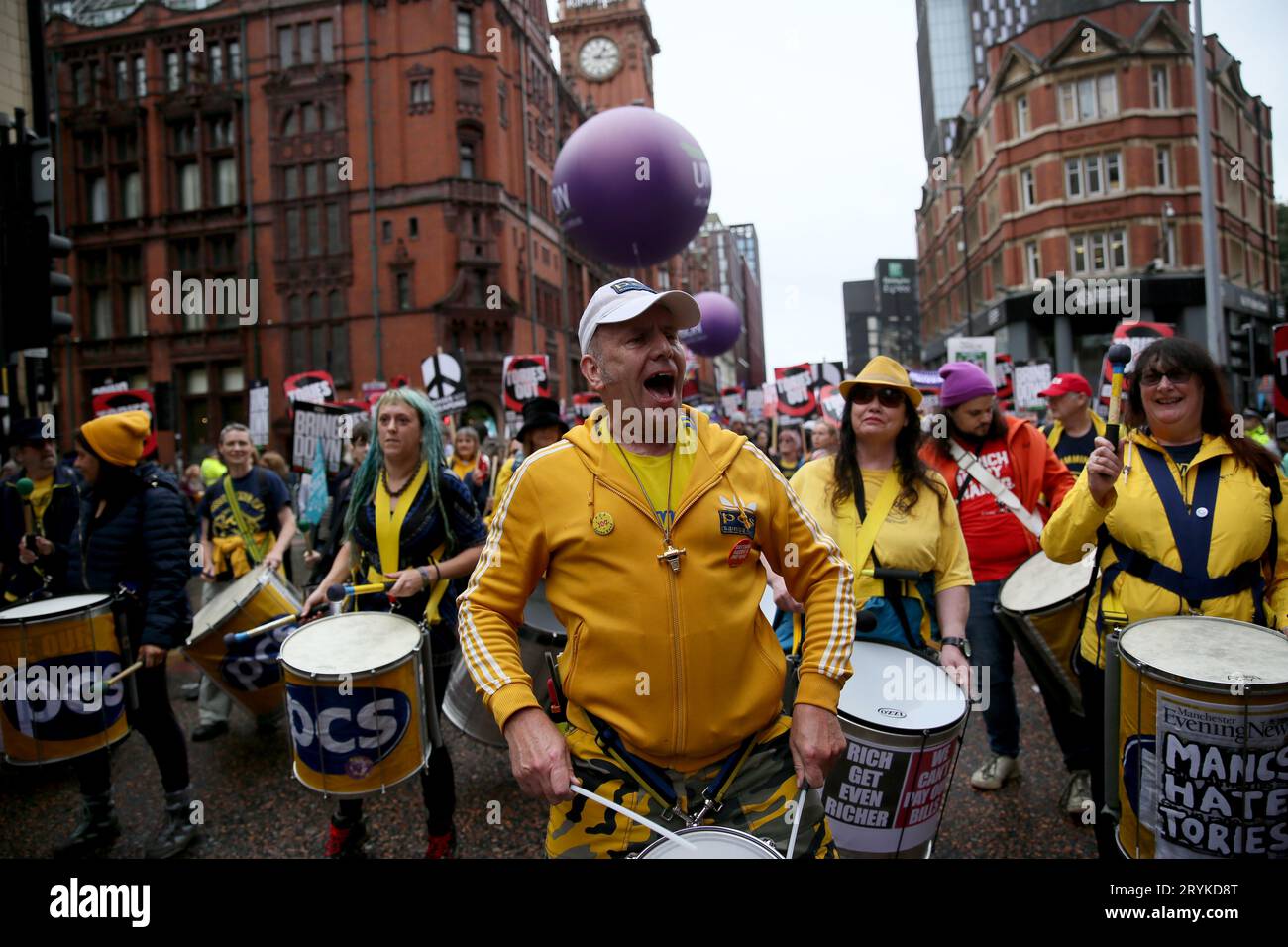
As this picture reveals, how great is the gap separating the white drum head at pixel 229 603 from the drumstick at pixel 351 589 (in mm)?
1284

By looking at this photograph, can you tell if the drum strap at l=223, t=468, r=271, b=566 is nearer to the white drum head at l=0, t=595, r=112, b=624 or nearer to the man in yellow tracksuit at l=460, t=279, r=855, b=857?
the white drum head at l=0, t=595, r=112, b=624

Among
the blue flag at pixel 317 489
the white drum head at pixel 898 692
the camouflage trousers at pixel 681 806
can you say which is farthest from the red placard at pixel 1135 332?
the blue flag at pixel 317 489

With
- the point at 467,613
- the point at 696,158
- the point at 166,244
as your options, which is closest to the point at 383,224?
the point at 166,244

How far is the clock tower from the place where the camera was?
191ft

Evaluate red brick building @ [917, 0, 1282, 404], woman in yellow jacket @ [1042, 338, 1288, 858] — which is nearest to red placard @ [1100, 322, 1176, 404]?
woman in yellow jacket @ [1042, 338, 1288, 858]

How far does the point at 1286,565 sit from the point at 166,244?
45010 mm

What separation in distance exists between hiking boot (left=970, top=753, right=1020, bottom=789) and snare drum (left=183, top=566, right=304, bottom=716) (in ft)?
12.5

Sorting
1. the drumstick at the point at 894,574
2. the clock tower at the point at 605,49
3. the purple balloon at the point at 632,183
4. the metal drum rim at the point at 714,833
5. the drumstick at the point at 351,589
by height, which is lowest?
the metal drum rim at the point at 714,833

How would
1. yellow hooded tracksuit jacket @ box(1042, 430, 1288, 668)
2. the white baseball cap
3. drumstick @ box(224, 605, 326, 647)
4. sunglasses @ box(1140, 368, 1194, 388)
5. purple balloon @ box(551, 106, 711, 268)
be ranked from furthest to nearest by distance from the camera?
1. purple balloon @ box(551, 106, 711, 268)
2. drumstick @ box(224, 605, 326, 647)
3. sunglasses @ box(1140, 368, 1194, 388)
4. yellow hooded tracksuit jacket @ box(1042, 430, 1288, 668)
5. the white baseball cap

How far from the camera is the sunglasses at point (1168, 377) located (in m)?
2.89

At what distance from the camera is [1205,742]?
2234mm

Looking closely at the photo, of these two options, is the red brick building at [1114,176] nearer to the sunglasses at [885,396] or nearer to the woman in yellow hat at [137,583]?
the sunglasses at [885,396]

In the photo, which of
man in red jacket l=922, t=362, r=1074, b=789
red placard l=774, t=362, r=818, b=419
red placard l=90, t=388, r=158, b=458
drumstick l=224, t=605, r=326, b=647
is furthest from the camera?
red placard l=774, t=362, r=818, b=419

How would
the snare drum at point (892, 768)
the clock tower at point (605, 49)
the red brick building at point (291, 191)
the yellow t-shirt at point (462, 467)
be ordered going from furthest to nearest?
the clock tower at point (605, 49) < the red brick building at point (291, 191) < the yellow t-shirt at point (462, 467) < the snare drum at point (892, 768)
